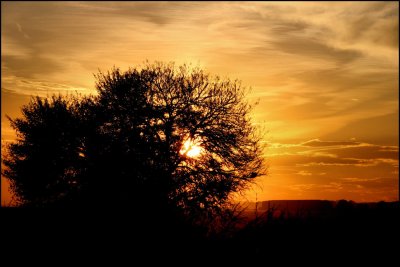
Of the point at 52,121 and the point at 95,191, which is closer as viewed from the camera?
the point at 95,191

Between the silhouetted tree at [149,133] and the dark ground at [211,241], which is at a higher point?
the silhouetted tree at [149,133]

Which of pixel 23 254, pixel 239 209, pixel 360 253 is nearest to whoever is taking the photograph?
pixel 239 209

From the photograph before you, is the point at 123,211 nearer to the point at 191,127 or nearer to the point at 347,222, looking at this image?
the point at 347,222

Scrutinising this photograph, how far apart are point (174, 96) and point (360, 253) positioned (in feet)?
86.0

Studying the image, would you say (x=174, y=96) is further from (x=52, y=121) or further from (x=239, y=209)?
(x=239, y=209)

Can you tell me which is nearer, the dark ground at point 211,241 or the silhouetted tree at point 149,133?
the dark ground at point 211,241

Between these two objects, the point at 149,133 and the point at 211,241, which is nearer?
the point at 211,241

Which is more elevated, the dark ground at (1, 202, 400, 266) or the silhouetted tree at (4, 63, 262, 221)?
the silhouetted tree at (4, 63, 262, 221)

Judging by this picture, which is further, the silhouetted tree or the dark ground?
the silhouetted tree

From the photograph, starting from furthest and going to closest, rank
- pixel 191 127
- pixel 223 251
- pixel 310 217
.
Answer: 1. pixel 191 127
2. pixel 310 217
3. pixel 223 251

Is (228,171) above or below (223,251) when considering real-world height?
above

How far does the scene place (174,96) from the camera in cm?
3089

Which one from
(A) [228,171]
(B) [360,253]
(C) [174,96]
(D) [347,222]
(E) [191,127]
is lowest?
(B) [360,253]

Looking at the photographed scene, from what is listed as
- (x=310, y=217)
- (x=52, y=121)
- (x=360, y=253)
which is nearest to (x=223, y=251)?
(x=310, y=217)
